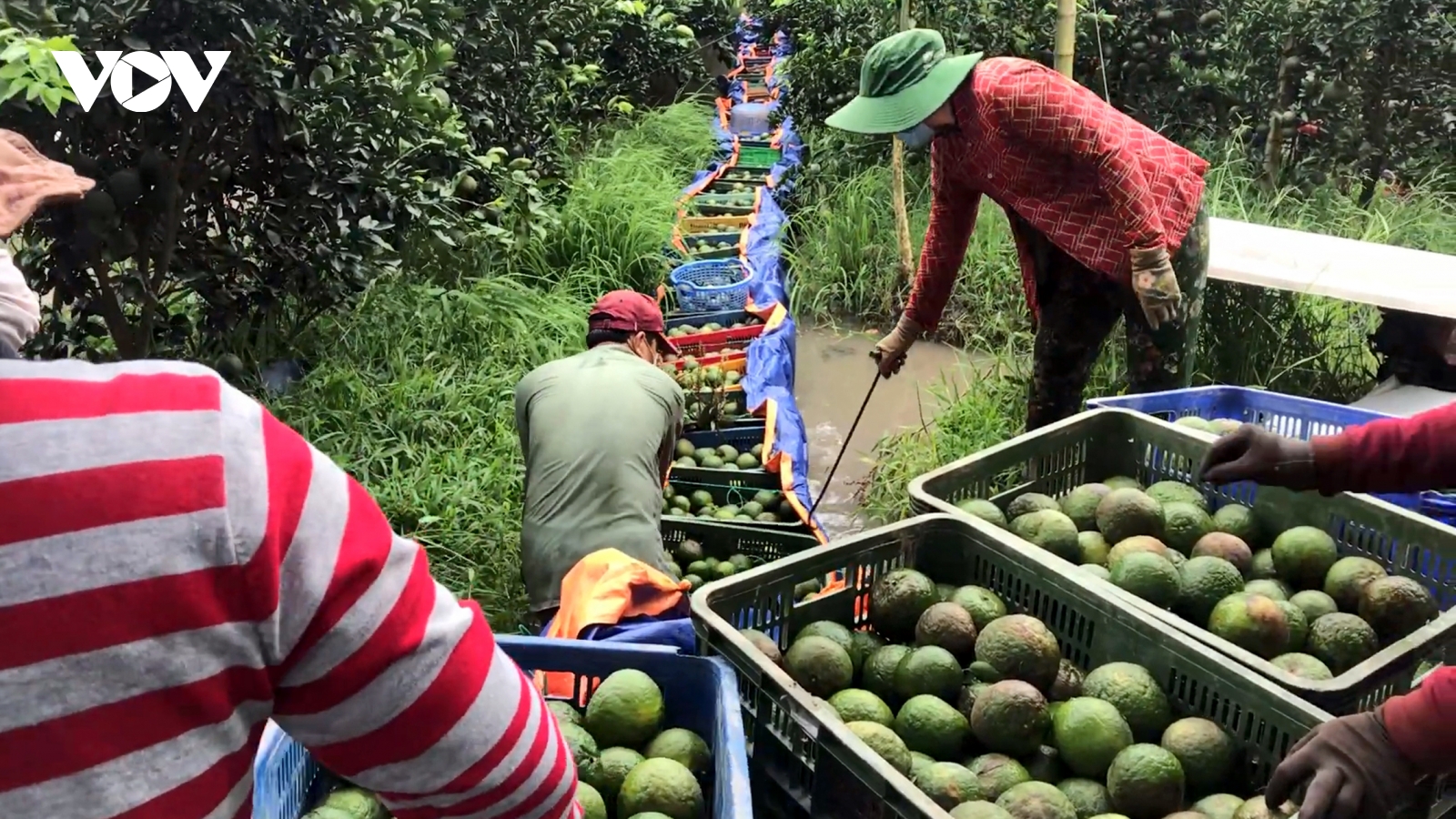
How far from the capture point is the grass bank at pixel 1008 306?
454 centimetres

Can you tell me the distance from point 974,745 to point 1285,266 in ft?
8.69

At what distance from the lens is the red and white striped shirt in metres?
0.79

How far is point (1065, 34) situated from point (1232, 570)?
9.56 ft

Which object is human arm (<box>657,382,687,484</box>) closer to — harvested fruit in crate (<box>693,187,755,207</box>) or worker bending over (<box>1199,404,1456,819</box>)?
worker bending over (<box>1199,404,1456,819</box>)

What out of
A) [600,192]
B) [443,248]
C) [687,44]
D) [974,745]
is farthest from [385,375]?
[687,44]

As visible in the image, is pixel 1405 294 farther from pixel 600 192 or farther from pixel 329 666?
pixel 600 192

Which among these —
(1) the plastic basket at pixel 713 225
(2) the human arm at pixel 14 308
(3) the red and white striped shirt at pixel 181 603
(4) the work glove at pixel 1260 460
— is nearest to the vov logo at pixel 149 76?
(2) the human arm at pixel 14 308

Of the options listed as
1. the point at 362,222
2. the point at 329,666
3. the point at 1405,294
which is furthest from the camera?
the point at 362,222

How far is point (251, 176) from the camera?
162 inches

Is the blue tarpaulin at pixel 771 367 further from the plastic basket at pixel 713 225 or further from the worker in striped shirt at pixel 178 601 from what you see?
the worker in striped shirt at pixel 178 601

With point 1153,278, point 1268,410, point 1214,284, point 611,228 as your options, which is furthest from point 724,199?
point 1268,410

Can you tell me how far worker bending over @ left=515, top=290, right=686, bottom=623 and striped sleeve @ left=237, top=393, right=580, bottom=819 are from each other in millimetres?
1983

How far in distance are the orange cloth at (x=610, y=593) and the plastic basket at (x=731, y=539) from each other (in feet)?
2.73

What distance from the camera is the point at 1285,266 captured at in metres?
3.85
